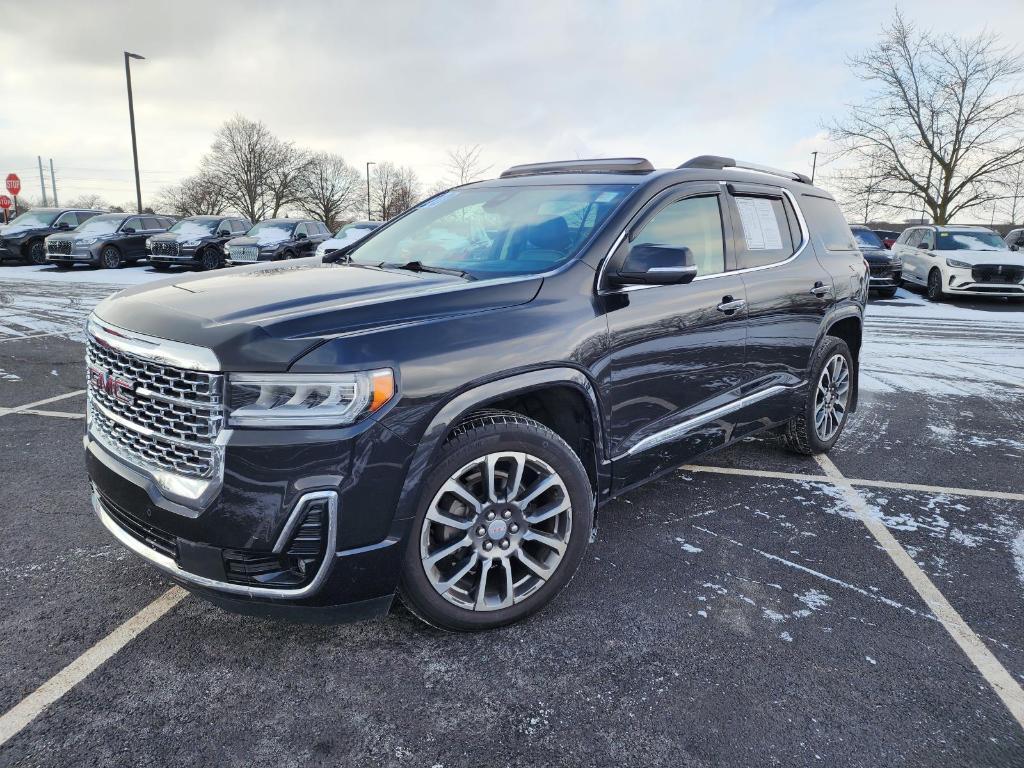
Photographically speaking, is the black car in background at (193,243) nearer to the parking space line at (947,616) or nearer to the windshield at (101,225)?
the windshield at (101,225)

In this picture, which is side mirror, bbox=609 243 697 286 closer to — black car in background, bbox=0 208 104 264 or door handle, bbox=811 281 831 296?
door handle, bbox=811 281 831 296

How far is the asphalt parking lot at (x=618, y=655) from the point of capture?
2.14m

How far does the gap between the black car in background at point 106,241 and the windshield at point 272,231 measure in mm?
4024

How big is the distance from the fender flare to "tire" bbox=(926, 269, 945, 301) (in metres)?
16.3

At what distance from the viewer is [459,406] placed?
2.43 metres

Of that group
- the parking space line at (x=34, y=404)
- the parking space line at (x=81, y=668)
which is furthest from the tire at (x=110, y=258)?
the parking space line at (x=81, y=668)

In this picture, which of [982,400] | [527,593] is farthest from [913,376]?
[527,593]

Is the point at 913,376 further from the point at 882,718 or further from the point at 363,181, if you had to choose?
the point at 363,181

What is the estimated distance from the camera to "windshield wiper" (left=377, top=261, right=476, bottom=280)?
10.2ft

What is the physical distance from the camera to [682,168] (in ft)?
12.0

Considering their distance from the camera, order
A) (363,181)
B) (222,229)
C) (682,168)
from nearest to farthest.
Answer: (682,168), (222,229), (363,181)

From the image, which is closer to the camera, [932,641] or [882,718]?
[882,718]

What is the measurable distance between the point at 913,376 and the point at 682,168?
538 centimetres

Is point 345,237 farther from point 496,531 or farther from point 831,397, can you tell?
point 496,531
